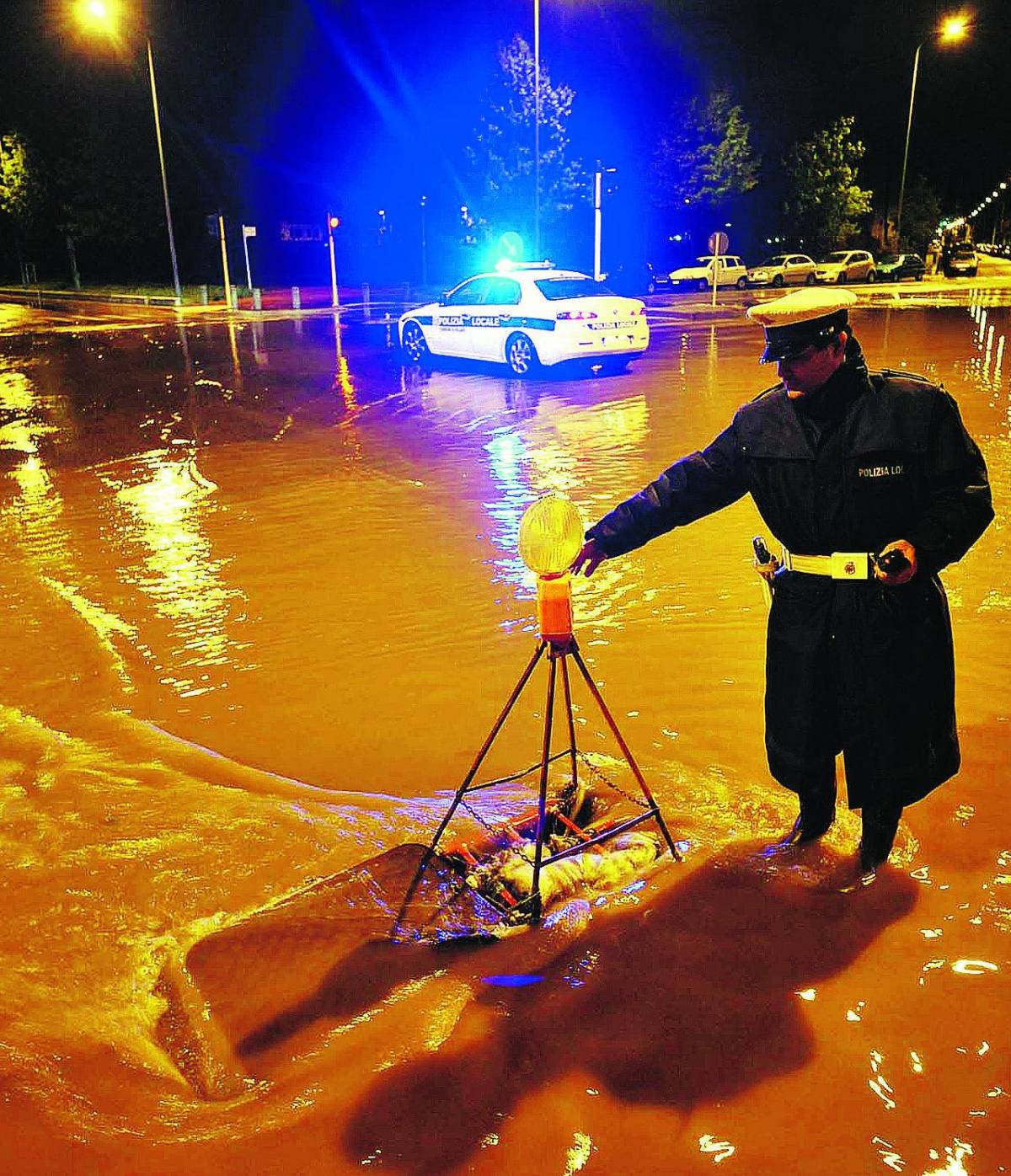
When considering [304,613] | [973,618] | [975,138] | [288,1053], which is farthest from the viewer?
[975,138]

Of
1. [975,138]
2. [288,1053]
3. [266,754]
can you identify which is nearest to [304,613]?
[266,754]

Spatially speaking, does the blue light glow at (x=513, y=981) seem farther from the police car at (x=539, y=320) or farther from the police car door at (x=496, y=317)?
the police car door at (x=496, y=317)

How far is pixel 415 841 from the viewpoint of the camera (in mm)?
3688

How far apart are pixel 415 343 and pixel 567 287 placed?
11.8ft

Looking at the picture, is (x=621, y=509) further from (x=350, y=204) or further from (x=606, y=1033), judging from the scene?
(x=350, y=204)

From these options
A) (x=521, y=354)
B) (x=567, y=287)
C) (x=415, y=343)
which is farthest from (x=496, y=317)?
(x=415, y=343)

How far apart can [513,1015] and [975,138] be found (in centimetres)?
8513

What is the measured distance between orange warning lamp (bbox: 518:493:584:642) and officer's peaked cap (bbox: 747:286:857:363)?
2.45 feet

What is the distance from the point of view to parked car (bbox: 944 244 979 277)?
4806 cm

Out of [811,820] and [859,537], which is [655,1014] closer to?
[811,820]

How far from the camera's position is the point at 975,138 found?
72.9m

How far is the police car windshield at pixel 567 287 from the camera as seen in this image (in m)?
14.6

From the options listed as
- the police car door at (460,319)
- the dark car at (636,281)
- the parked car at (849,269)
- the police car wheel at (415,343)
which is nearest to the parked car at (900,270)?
the parked car at (849,269)

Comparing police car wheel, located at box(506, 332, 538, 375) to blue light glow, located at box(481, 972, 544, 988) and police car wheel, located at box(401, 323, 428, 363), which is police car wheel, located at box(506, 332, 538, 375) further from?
blue light glow, located at box(481, 972, 544, 988)
